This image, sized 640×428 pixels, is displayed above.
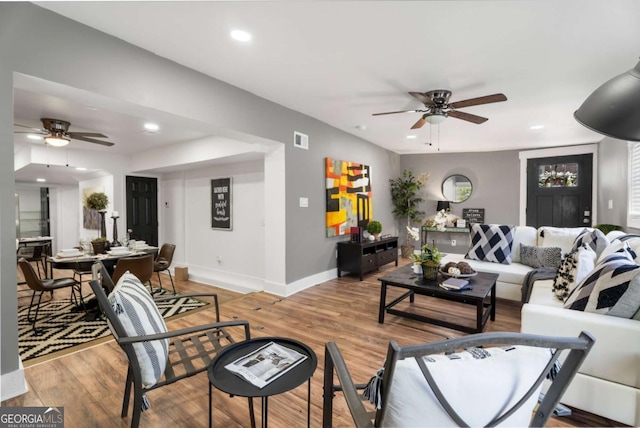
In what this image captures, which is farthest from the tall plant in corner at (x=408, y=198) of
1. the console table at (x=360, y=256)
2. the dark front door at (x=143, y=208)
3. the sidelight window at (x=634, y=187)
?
the dark front door at (x=143, y=208)

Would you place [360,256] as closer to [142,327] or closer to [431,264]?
[431,264]

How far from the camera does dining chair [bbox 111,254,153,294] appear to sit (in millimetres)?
3275

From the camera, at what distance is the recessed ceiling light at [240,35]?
2.20 meters

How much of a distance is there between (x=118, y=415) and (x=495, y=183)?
7290 millimetres

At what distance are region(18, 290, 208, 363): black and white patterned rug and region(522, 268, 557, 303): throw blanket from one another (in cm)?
340

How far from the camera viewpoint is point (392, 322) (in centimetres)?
304

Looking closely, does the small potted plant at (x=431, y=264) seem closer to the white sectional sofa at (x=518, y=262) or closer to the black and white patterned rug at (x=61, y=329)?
the white sectional sofa at (x=518, y=262)

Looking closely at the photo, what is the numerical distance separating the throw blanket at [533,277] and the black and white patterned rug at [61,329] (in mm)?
3398

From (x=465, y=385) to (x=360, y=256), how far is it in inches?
155

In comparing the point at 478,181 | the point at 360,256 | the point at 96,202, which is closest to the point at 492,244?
the point at 360,256

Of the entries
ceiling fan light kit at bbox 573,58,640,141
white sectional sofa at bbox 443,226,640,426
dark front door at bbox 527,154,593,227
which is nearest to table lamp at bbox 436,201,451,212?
dark front door at bbox 527,154,593,227

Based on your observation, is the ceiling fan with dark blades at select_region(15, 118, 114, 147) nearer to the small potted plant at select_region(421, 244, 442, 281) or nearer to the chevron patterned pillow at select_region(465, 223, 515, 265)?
the small potted plant at select_region(421, 244, 442, 281)

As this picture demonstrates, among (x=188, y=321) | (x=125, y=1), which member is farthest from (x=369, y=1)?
(x=188, y=321)

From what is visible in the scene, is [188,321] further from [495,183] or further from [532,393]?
[495,183]
